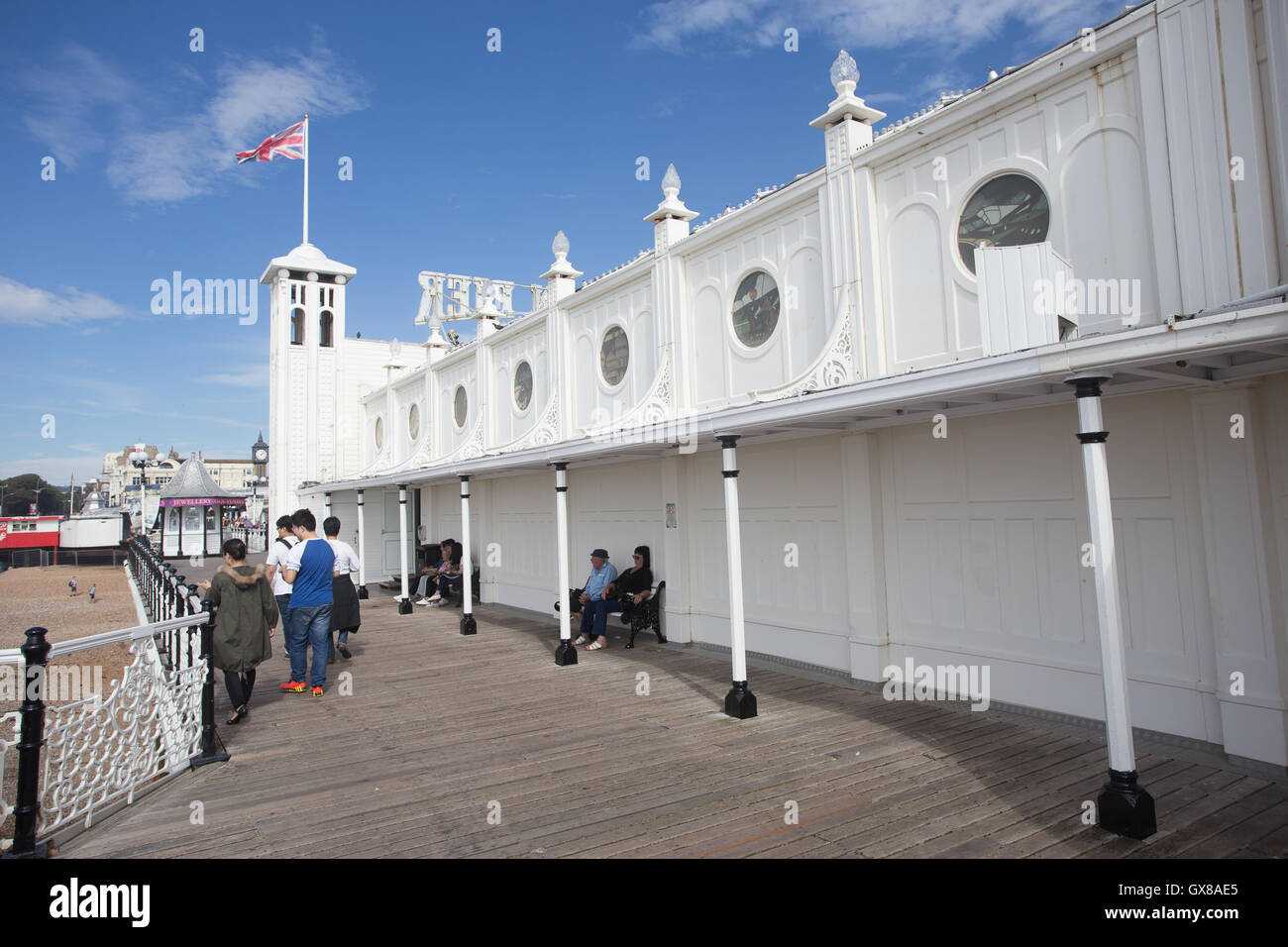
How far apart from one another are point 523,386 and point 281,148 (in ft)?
43.4

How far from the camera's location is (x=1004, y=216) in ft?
18.6

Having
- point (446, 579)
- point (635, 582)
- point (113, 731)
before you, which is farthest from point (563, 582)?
point (446, 579)

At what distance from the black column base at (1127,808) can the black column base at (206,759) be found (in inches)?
234

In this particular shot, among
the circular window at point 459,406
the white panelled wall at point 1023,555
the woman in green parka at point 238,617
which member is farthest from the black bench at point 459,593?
the woman in green parka at point 238,617

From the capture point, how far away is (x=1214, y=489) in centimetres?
464

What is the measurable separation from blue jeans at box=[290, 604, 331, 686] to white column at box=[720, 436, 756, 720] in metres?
4.10

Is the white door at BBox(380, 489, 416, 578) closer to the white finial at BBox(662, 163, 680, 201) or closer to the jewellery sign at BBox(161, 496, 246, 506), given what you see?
the white finial at BBox(662, 163, 680, 201)

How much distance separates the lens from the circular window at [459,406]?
15.8 metres

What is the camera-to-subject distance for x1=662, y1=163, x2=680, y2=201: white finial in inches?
357

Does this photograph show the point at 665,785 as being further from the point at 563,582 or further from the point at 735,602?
the point at 563,582
